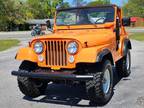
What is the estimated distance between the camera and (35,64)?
8.88 metres

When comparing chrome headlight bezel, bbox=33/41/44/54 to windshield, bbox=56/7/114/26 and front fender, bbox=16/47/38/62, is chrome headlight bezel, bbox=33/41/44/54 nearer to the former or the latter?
front fender, bbox=16/47/38/62

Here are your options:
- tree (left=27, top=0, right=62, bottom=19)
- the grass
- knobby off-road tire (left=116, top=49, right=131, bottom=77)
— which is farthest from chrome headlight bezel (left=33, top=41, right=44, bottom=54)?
tree (left=27, top=0, right=62, bottom=19)

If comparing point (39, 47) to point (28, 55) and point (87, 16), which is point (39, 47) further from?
point (87, 16)

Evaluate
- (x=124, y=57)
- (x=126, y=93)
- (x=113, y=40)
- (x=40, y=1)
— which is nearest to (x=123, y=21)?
(x=124, y=57)

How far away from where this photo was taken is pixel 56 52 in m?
8.33

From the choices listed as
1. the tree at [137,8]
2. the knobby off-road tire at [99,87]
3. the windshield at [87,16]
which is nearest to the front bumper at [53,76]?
the knobby off-road tire at [99,87]

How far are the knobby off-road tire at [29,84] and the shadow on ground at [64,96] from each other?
164 mm

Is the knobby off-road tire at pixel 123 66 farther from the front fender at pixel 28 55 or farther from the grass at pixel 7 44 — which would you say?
the grass at pixel 7 44

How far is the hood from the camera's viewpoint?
836cm

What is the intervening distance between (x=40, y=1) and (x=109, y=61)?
374 feet

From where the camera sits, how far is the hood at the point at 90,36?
8359mm

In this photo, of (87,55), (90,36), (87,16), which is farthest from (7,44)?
(87,55)

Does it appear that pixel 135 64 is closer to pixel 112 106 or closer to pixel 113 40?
pixel 113 40

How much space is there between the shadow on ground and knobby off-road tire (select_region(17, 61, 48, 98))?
0.16 metres
